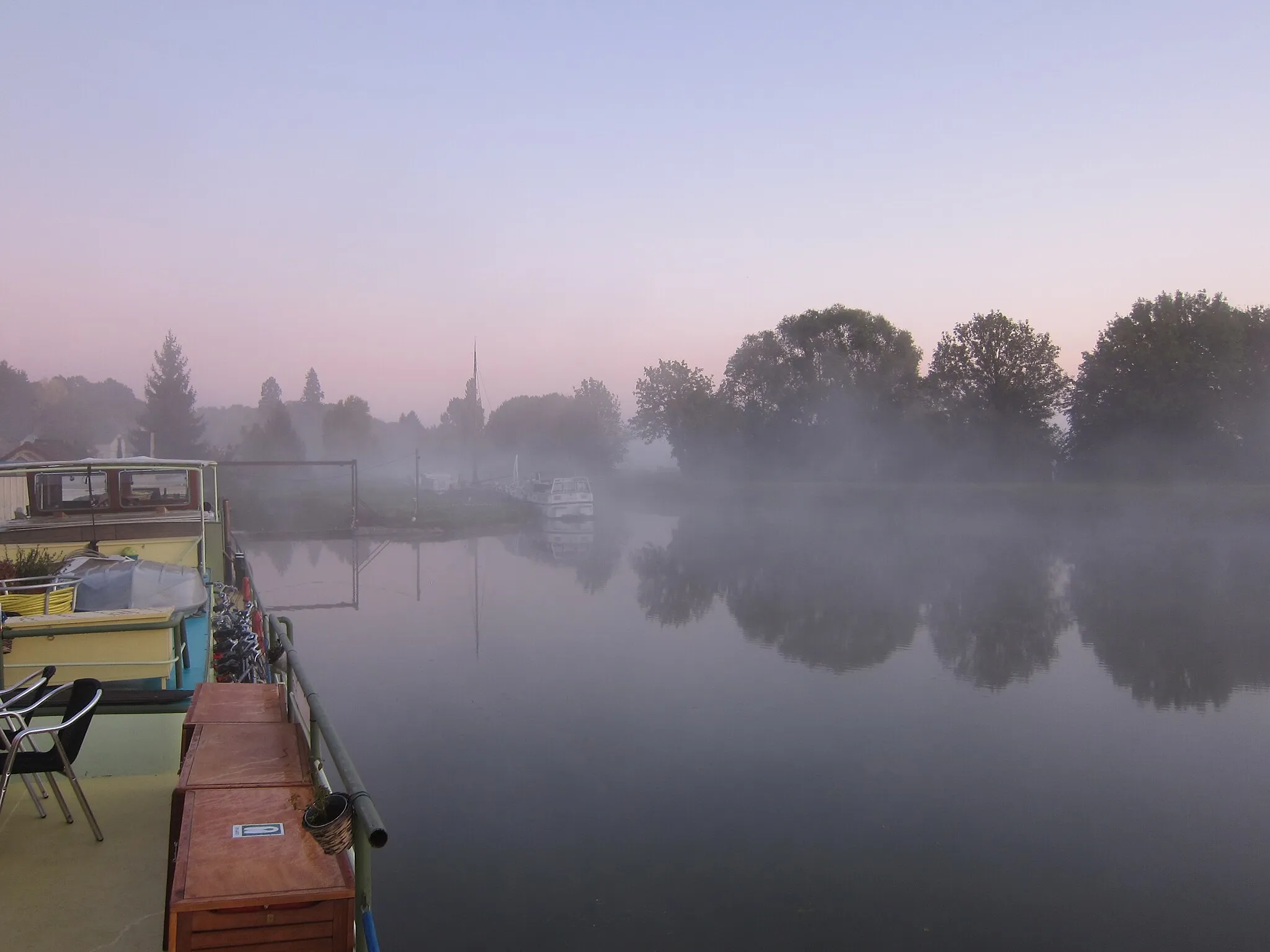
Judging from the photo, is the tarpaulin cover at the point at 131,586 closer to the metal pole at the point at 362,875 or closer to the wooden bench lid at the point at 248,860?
the wooden bench lid at the point at 248,860

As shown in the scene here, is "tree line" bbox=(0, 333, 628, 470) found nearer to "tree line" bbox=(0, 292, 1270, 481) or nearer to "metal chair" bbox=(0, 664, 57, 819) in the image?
"tree line" bbox=(0, 292, 1270, 481)

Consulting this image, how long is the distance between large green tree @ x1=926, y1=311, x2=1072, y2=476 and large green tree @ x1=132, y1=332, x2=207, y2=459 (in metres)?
46.8

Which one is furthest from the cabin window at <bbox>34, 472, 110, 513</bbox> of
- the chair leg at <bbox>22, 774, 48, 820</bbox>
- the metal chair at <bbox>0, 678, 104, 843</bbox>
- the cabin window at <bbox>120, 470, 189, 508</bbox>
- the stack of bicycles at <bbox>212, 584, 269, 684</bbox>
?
the metal chair at <bbox>0, 678, 104, 843</bbox>

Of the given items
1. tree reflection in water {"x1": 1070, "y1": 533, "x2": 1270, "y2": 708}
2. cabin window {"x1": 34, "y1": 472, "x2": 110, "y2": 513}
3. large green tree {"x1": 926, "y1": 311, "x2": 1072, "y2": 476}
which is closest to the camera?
cabin window {"x1": 34, "y1": 472, "x2": 110, "y2": 513}

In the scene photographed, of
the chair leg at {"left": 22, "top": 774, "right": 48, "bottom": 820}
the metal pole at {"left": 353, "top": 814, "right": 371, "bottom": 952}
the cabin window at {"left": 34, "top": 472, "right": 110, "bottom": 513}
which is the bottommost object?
the chair leg at {"left": 22, "top": 774, "right": 48, "bottom": 820}

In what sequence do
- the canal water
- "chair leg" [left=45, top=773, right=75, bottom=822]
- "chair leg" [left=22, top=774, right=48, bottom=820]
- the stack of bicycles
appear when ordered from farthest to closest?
the stack of bicycles
the canal water
"chair leg" [left=22, top=774, right=48, bottom=820]
"chair leg" [left=45, top=773, right=75, bottom=822]

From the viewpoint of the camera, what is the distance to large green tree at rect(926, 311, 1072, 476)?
183 feet

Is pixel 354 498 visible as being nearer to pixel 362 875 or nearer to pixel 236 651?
pixel 236 651

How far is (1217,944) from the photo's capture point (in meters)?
7.02

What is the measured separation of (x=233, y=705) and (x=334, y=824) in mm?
2421

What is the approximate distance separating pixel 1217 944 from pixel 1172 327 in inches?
1970

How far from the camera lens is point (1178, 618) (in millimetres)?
20594

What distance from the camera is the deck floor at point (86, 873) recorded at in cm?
407

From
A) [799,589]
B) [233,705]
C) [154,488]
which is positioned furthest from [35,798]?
[799,589]
